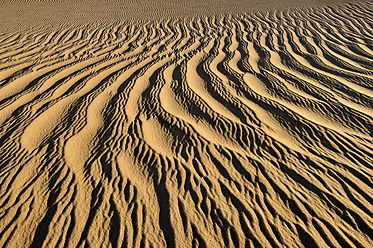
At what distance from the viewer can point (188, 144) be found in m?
3.90

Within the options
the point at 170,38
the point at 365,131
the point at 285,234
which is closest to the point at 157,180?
the point at 285,234

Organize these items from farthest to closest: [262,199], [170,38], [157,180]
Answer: [170,38] < [157,180] < [262,199]

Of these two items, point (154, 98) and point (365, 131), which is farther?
point (154, 98)

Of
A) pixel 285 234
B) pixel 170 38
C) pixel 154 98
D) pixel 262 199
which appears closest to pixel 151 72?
pixel 154 98

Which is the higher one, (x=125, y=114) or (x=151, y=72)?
(x=151, y=72)

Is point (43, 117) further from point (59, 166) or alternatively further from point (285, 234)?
point (285, 234)

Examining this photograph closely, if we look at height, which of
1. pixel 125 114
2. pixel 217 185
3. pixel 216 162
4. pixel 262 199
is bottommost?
pixel 262 199

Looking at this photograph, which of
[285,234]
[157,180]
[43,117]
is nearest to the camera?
[285,234]

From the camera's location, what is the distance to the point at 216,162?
355cm

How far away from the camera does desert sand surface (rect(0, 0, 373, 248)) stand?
9.04 ft

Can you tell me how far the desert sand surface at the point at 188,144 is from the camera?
2.75 metres

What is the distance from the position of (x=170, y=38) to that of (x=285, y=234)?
25.0 ft

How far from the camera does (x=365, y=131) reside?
413 centimetres

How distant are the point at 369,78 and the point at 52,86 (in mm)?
6351
